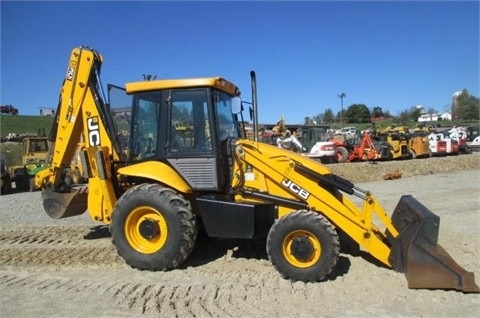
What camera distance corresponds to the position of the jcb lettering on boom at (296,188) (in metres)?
5.67

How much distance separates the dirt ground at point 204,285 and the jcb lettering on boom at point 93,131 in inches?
64.0

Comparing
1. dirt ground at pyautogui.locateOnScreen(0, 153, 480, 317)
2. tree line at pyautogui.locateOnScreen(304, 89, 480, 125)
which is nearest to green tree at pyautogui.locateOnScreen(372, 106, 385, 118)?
tree line at pyautogui.locateOnScreen(304, 89, 480, 125)

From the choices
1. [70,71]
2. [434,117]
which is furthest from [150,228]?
[434,117]

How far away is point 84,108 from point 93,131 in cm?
37

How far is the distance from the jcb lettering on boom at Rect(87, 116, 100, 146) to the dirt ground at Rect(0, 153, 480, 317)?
1.63 m

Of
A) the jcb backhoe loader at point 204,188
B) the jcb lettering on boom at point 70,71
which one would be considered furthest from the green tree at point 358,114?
the jcb lettering on boom at point 70,71

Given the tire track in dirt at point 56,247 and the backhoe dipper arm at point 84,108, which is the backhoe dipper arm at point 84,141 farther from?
the tire track in dirt at point 56,247

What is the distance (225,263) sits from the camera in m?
6.13

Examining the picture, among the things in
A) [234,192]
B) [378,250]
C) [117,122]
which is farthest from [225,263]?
[117,122]

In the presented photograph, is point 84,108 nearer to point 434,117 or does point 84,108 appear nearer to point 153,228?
point 153,228

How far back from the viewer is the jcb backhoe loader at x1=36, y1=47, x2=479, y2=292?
5.32 meters

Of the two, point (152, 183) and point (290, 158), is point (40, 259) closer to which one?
point (152, 183)

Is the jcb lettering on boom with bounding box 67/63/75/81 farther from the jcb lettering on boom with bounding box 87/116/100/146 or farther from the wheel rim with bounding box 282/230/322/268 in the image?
the wheel rim with bounding box 282/230/322/268

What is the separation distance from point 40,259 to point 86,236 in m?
1.35
